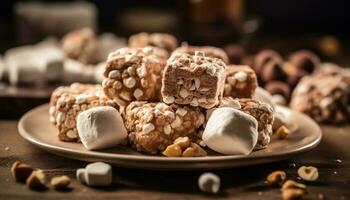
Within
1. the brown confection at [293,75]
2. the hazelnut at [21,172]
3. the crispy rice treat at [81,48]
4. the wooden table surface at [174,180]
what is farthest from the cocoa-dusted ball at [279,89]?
the hazelnut at [21,172]

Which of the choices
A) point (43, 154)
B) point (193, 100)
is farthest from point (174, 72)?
point (43, 154)

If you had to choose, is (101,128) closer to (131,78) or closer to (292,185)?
(131,78)

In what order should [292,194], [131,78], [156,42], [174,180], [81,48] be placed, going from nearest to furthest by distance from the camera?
[292,194] < [174,180] < [131,78] < [156,42] < [81,48]

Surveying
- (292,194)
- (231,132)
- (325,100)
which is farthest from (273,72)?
(292,194)

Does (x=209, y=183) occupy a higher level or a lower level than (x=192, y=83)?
lower

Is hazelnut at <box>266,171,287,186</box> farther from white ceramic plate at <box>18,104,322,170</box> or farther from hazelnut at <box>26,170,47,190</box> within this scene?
hazelnut at <box>26,170,47,190</box>

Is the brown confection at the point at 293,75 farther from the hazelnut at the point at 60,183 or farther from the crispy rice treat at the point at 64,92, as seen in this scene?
the hazelnut at the point at 60,183
